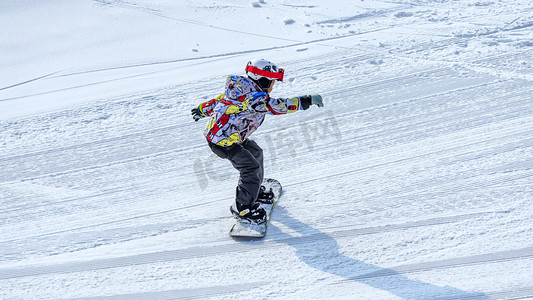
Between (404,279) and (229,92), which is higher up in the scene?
(229,92)

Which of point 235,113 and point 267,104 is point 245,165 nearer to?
point 235,113

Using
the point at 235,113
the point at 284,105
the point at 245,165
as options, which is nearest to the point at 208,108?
the point at 235,113

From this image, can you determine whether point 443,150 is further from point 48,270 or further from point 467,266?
point 48,270

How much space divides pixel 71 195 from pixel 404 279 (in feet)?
10.0

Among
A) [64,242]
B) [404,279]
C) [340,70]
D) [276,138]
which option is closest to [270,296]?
[404,279]

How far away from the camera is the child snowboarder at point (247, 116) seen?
315cm

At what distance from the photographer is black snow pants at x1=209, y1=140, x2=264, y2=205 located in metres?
3.42

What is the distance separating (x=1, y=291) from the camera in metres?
3.22

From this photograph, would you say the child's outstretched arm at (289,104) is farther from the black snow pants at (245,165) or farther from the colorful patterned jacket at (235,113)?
the black snow pants at (245,165)

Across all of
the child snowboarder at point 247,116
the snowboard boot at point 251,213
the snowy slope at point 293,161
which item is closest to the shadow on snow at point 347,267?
the snowy slope at point 293,161

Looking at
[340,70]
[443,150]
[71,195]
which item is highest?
[340,70]

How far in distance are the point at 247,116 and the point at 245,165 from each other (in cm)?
39

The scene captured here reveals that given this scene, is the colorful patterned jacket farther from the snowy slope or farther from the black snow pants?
the snowy slope

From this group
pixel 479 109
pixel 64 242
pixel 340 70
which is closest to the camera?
pixel 64 242
